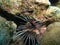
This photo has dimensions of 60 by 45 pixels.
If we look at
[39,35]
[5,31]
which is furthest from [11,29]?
[39,35]

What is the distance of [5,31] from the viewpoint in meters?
3.03

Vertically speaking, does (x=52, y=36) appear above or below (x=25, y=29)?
below

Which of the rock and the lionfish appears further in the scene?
the lionfish

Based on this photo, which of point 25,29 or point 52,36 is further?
point 25,29

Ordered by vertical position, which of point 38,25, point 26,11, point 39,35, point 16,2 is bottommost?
point 39,35

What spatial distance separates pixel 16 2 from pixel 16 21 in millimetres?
398

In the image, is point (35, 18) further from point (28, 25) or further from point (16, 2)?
point (16, 2)

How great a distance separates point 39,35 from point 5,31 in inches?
25.5

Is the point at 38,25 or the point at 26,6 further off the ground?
the point at 26,6

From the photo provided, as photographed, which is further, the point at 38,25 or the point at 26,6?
the point at 26,6

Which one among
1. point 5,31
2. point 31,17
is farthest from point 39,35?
point 5,31

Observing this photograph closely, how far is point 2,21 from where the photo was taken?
3.08 metres

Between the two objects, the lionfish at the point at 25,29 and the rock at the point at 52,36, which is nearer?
the rock at the point at 52,36

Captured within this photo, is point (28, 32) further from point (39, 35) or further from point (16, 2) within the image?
point (16, 2)
